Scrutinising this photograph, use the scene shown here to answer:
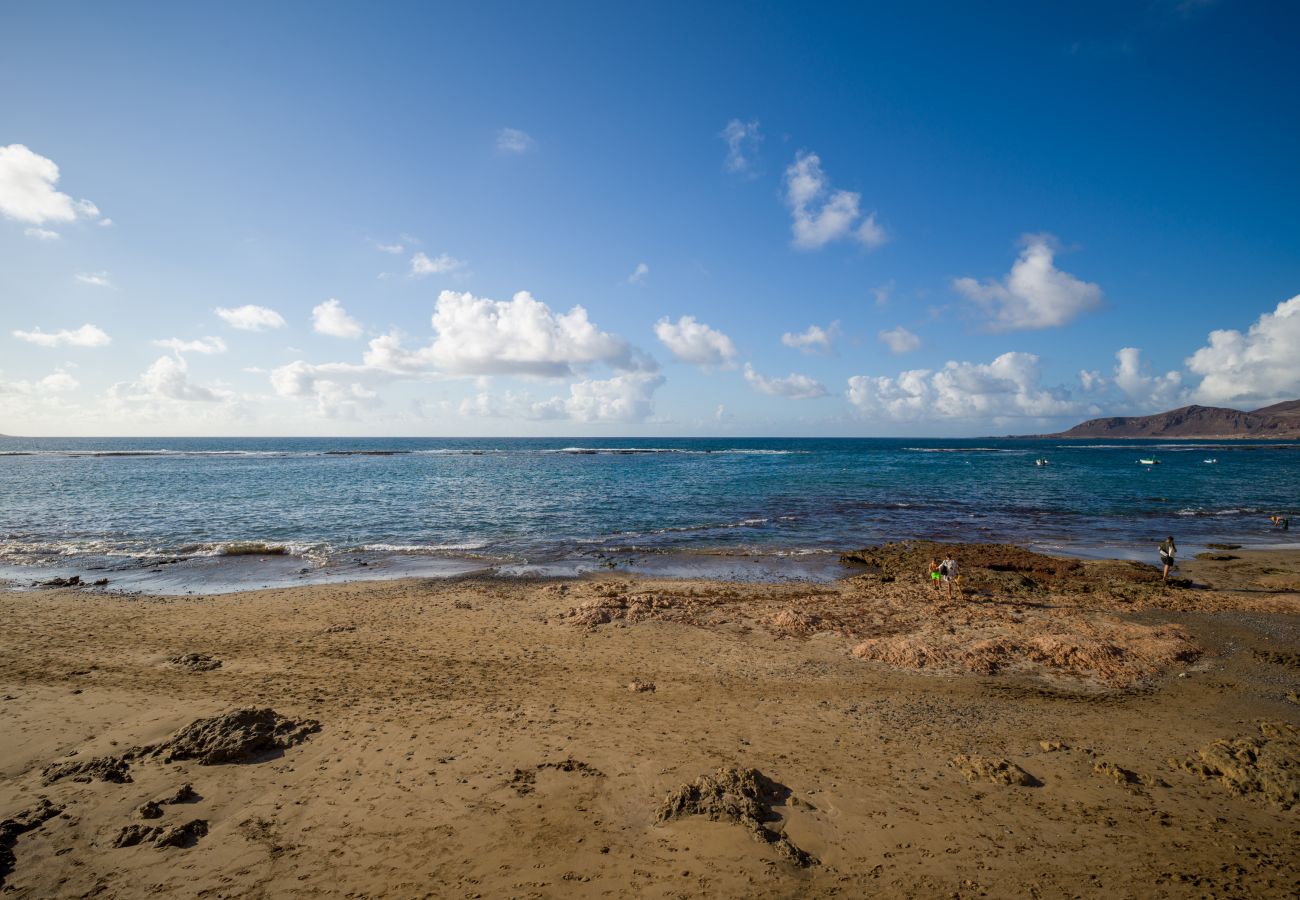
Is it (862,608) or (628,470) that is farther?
(628,470)

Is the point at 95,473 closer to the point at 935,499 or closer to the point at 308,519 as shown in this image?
the point at 308,519

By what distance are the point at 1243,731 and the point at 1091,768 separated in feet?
12.0

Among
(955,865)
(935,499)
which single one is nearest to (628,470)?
(935,499)

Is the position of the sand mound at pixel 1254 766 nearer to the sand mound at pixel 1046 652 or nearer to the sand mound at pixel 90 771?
the sand mound at pixel 1046 652

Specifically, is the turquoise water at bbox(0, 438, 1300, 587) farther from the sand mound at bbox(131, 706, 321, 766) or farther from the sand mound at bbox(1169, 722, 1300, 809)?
the sand mound at bbox(1169, 722, 1300, 809)

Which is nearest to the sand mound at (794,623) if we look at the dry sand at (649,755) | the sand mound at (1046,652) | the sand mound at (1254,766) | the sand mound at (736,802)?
the dry sand at (649,755)

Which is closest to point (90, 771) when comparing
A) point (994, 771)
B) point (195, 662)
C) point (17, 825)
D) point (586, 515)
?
point (17, 825)

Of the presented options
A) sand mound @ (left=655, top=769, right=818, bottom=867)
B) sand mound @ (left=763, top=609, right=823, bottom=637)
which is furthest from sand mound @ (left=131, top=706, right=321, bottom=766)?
sand mound @ (left=763, top=609, right=823, bottom=637)

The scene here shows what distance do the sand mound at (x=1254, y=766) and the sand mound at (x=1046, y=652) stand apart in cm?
243

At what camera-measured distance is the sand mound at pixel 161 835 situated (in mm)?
6156

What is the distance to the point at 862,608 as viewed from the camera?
614 inches

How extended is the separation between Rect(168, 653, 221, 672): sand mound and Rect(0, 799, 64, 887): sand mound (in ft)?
14.9

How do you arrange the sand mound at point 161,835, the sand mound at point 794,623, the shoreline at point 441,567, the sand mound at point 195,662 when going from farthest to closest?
the shoreline at point 441,567, the sand mound at point 794,623, the sand mound at point 195,662, the sand mound at point 161,835

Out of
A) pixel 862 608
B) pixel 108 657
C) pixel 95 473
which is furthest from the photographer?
pixel 95 473
